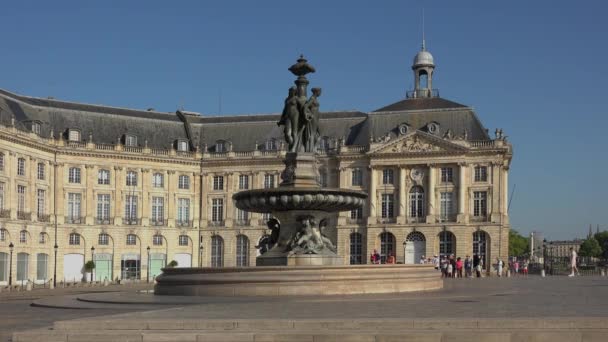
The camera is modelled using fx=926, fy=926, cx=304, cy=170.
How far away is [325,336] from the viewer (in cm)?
1522

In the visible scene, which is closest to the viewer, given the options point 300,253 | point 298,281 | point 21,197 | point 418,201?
point 298,281

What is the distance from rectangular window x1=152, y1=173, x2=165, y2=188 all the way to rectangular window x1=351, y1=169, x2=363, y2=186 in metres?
18.3

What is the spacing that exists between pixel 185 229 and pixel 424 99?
26.6 metres

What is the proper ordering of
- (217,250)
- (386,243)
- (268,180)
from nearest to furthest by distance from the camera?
(386,243)
(268,180)
(217,250)

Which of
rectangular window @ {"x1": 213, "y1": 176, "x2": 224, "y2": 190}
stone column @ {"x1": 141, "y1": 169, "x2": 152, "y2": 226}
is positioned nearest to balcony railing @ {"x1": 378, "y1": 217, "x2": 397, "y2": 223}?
rectangular window @ {"x1": 213, "y1": 176, "x2": 224, "y2": 190}

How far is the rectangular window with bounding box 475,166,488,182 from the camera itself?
278ft

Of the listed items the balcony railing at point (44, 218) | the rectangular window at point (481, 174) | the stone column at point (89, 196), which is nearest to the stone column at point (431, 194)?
the rectangular window at point (481, 174)

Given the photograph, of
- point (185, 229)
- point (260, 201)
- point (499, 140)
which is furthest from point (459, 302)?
point (185, 229)

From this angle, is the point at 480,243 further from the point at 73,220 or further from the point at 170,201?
the point at 73,220

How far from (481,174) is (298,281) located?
61992mm

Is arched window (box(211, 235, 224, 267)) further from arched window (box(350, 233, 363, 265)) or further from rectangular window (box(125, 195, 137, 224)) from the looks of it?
arched window (box(350, 233, 363, 265))

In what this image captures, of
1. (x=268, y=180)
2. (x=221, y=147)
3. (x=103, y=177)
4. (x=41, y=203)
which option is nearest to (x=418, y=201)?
(x=268, y=180)

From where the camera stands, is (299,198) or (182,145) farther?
(182,145)

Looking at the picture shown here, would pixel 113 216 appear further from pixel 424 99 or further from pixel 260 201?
pixel 260 201
